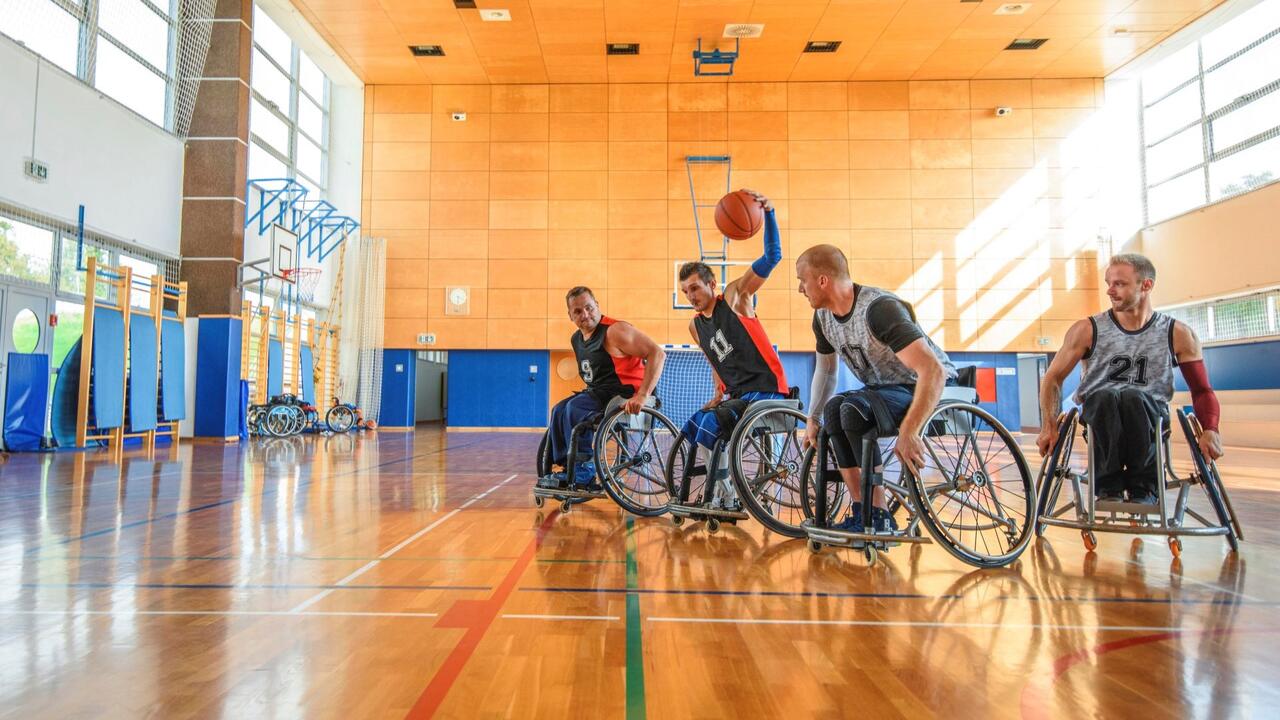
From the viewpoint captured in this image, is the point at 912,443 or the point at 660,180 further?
the point at 660,180

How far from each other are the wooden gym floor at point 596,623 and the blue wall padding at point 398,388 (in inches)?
415

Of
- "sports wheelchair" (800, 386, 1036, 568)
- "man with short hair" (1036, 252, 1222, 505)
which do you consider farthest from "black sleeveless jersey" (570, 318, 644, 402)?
"man with short hair" (1036, 252, 1222, 505)

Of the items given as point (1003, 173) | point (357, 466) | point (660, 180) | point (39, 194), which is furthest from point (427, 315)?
point (1003, 173)

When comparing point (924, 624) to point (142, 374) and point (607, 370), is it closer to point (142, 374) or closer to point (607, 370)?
point (607, 370)

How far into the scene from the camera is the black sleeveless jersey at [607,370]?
3.58 metres

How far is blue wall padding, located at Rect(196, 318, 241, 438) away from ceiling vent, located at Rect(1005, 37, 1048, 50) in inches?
483

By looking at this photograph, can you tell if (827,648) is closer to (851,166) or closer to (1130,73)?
(851,166)

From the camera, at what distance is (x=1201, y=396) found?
8.41 feet

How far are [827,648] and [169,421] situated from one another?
30.4 ft

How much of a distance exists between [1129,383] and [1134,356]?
9 centimetres

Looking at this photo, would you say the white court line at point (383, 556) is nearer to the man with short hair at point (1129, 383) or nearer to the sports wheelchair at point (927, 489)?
the sports wheelchair at point (927, 489)

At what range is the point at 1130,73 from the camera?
13.1m

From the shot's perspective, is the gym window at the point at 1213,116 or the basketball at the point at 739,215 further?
the gym window at the point at 1213,116

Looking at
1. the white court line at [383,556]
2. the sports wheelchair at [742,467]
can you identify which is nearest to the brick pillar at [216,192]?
the white court line at [383,556]
